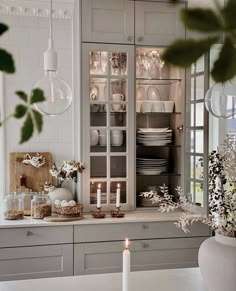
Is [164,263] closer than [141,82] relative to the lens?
Yes

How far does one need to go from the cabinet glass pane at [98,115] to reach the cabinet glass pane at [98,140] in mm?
57

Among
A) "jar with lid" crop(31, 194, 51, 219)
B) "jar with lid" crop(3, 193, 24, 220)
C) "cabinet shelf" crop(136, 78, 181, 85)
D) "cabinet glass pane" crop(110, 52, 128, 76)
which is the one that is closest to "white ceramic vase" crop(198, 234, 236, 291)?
"jar with lid" crop(31, 194, 51, 219)

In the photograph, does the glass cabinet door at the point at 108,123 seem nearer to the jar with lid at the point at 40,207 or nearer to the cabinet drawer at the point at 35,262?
the jar with lid at the point at 40,207

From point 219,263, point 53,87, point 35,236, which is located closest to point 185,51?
point 219,263

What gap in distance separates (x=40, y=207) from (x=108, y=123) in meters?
0.79

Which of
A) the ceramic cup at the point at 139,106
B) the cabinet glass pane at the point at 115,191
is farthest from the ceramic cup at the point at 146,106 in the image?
the cabinet glass pane at the point at 115,191

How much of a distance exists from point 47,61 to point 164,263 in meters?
1.91

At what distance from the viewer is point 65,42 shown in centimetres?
321

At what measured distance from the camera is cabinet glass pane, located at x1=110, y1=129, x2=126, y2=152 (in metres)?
3.04

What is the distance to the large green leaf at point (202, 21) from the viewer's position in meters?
0.13

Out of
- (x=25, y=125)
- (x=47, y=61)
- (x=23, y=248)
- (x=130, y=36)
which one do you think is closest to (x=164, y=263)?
(x=23, y=248)

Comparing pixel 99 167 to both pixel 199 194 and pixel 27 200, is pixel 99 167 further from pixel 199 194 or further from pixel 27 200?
pixel 199 194

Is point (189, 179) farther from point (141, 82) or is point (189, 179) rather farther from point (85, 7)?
point (85, 7)

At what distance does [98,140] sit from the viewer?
3.02m
